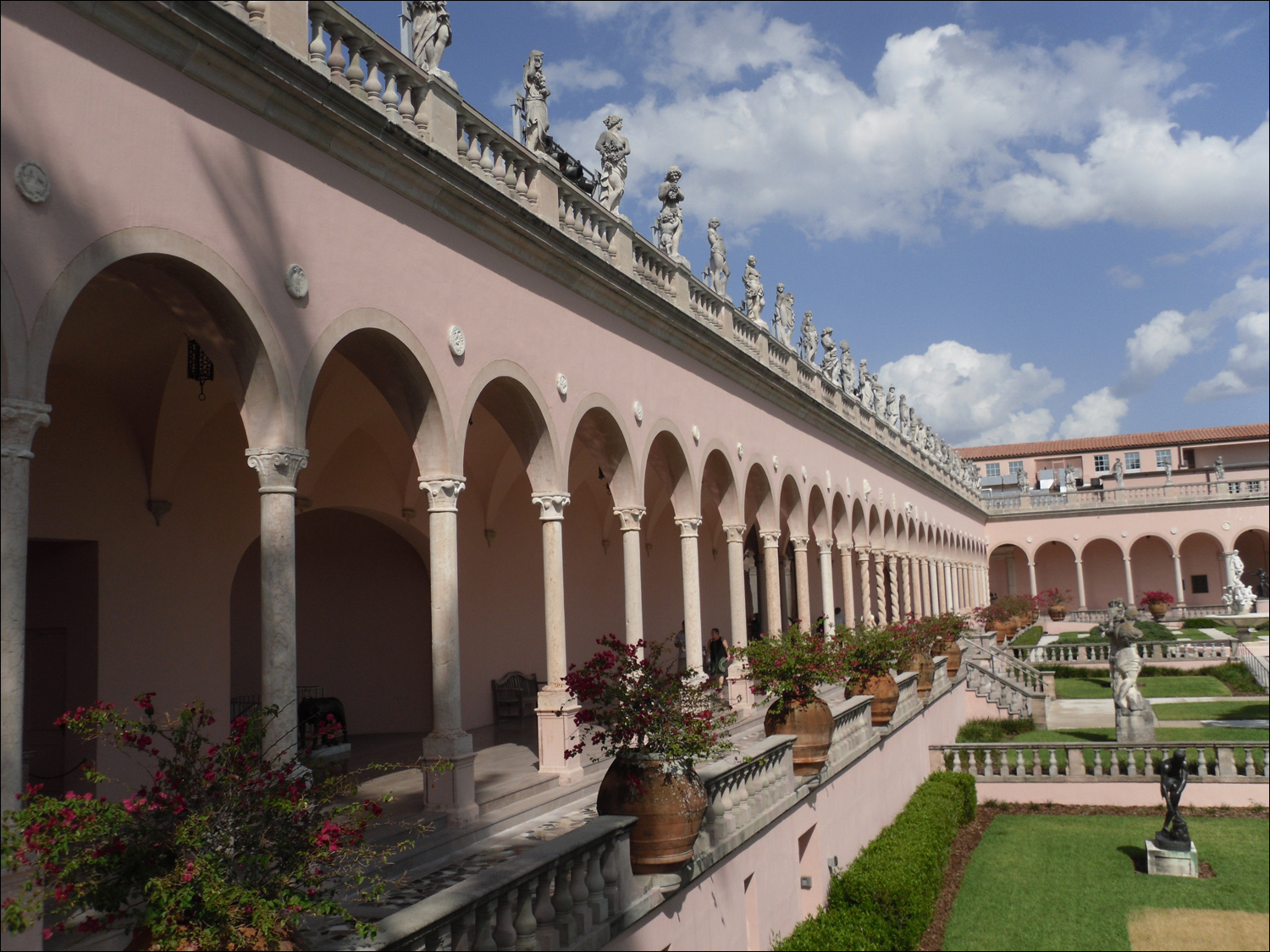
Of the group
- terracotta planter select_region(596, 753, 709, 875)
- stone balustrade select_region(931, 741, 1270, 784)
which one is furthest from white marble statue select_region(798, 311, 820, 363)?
terracotta planter select_region(596, 753, 709, 875)

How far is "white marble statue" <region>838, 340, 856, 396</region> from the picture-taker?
97.9 ft

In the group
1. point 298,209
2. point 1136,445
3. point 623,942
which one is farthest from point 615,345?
point 1136,445

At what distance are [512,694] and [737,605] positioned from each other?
3.96 meters

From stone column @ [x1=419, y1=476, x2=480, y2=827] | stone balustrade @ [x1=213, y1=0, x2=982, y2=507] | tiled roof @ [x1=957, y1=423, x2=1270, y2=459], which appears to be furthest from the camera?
tiled roof @ [x1=957, y1=423, x2=1270, y2=459]

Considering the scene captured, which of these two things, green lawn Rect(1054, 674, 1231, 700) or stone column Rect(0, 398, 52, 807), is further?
green lawn Rect(1054, 674, 1231, 700)

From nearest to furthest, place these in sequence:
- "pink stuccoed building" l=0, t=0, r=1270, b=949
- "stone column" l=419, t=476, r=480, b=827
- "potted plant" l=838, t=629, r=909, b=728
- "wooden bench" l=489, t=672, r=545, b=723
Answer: "pink stuccoed building" l=0, t=0, r=1270, b=949, "stone column" l=419, t=476, r=480, b=827, "potted plant" l=838, t=629, r=909, b=728, "wooden bench" l=489, t=672, r=545, b=723

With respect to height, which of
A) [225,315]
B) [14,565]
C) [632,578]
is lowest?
[632,578]

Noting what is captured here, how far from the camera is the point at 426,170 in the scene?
386 inches

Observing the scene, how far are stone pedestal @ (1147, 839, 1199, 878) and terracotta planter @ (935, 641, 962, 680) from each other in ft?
28.7

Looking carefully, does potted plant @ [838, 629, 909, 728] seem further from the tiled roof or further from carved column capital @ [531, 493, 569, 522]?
the tiled roof

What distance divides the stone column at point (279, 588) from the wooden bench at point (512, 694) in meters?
9.94

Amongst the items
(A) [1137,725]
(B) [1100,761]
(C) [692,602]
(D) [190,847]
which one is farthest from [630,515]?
(A) [1137,725]

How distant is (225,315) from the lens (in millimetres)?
7793

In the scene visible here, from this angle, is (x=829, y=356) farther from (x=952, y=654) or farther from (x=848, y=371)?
(x=952, y=654)
